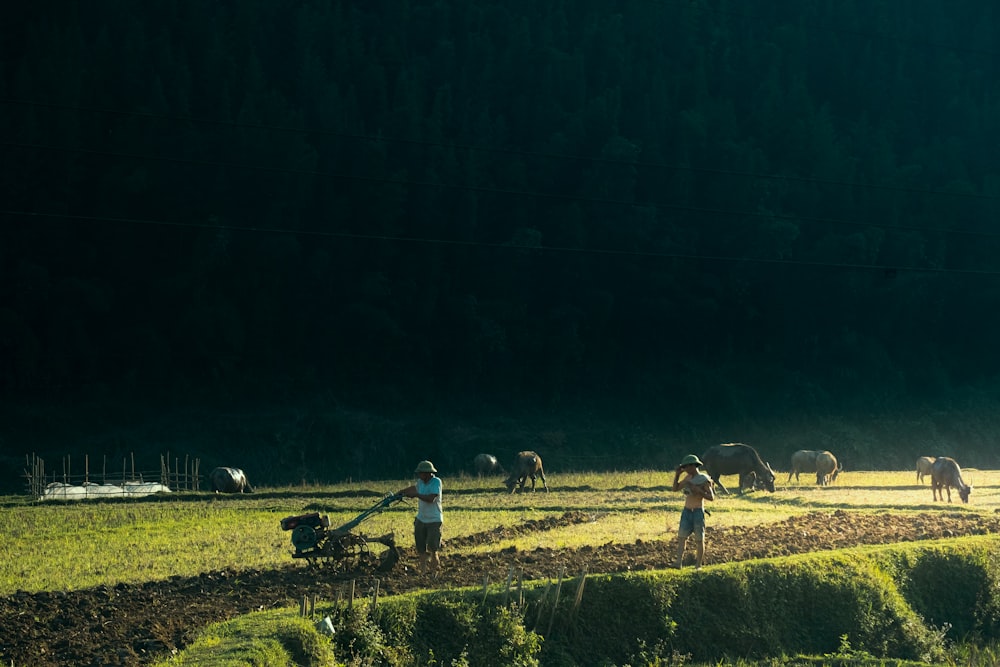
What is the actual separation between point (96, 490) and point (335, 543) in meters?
21.7

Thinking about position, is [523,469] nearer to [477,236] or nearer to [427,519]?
[427,519]

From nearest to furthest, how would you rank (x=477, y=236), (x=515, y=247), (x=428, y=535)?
(x=428, y=535) → (x=515, y=247) → (x=477, y=236)

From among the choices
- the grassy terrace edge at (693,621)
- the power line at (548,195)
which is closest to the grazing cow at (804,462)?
the power line at (548,195)

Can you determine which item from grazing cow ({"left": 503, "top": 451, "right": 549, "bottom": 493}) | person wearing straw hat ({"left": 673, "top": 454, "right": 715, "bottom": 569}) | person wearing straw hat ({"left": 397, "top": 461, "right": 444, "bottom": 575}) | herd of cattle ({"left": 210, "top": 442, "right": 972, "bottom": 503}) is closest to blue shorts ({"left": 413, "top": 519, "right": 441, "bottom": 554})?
person wearing straw hat ({"left": 397, "top": 461, "right": 444, "bottom": 575})

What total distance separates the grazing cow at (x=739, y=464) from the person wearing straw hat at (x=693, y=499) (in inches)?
767

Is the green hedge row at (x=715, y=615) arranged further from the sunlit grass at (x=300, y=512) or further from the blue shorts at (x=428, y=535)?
the sunlit grass at (x=300, y=512)

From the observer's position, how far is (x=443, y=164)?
63500mm

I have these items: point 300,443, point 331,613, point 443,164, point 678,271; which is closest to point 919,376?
point 678,271

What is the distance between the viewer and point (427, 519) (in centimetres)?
1816

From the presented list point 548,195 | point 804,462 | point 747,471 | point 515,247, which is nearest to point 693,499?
point 747,471

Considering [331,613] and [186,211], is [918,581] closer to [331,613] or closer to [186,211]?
[331,613]

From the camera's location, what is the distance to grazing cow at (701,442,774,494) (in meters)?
37.5

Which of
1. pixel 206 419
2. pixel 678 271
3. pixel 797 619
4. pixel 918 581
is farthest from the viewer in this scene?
pixel 678 271

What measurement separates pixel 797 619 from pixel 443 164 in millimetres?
47791
